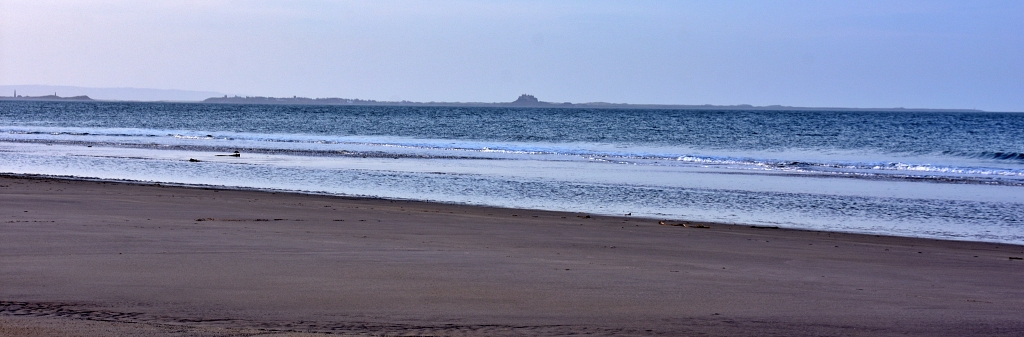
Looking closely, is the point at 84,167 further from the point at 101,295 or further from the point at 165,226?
the point at 101,295

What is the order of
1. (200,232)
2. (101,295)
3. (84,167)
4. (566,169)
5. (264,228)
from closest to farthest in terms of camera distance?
(101,295), (200,232), (264,228), (84,167), (566,169)

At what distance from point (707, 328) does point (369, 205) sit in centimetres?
941

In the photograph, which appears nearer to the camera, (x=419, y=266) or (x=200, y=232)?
(x=419, y=266)

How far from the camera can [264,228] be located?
10.2 metres

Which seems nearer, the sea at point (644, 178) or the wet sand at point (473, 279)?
the wet sand at point (473, 279)

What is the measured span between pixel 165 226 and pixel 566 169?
16.3 m

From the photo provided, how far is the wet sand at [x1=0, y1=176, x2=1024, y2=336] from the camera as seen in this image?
17.8 feet

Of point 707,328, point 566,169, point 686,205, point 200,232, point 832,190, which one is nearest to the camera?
point 707,328

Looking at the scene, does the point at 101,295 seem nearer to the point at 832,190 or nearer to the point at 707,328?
the point at 707,328

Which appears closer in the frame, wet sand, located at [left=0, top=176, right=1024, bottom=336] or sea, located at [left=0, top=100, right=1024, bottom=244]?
wet sand, located at [left=0, top=176, right=1024, bottom=336]

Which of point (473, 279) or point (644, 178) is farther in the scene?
point (644, 178)

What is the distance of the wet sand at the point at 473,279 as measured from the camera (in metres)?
5.42

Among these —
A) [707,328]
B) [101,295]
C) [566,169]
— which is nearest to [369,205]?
[101,295]

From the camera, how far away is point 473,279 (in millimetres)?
6938
